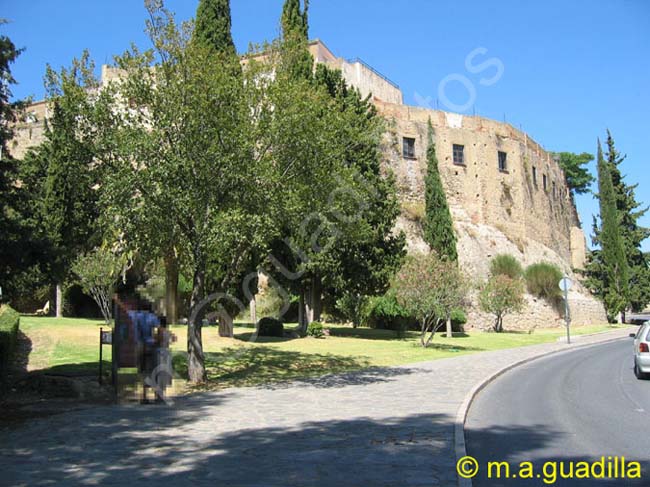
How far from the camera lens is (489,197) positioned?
158 feet

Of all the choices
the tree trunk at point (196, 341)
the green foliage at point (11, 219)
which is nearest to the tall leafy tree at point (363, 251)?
the tree trunk at point (196, 341)

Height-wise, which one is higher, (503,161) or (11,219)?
(503,161)

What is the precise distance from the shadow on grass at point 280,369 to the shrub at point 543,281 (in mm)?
27613

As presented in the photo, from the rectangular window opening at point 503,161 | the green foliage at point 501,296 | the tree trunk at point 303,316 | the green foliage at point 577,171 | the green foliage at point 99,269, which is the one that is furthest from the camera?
the green foliage at point 577,171

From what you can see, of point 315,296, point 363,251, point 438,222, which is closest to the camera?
point 363,251

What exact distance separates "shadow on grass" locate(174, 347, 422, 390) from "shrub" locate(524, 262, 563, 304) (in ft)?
90.6

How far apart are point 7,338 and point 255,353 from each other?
830cm

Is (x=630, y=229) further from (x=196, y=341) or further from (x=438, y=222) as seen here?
(x=196, y=341)

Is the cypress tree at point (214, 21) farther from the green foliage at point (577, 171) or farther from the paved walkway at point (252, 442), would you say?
the green foliage at point (577, 171)

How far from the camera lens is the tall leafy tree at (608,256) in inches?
1868

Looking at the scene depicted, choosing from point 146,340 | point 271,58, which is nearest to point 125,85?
point 271,58

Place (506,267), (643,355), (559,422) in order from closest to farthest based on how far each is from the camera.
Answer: (559,422), (643,355), (506,267)

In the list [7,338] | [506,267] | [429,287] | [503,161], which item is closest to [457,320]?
[506,267]

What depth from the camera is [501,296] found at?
34.5 m
